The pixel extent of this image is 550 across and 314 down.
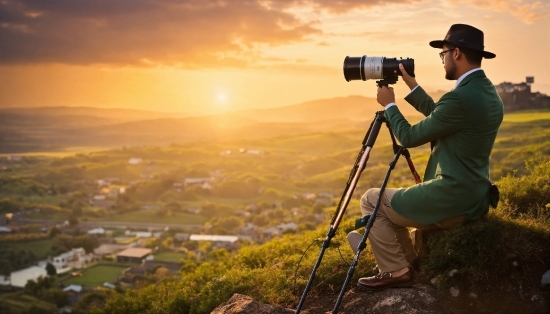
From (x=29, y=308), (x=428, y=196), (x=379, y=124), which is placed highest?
(x=379, y=124)

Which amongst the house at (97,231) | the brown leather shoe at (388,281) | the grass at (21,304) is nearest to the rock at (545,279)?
the brown leather shoe at (388,281)

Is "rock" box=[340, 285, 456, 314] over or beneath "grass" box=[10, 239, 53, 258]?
over

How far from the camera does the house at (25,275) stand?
53.7 m

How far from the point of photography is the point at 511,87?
4509cm

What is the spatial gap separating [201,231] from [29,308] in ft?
88.1

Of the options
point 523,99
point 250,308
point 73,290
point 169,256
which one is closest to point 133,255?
point 169,256

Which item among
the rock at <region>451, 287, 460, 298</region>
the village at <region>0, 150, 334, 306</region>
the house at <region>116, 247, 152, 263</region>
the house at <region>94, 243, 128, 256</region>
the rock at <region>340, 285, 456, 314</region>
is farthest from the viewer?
the house at <region>94, 243, 128, 256</region>

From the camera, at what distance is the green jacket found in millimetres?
4801

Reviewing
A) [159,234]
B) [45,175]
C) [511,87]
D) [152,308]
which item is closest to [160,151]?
[45,175]

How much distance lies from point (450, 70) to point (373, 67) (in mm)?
814

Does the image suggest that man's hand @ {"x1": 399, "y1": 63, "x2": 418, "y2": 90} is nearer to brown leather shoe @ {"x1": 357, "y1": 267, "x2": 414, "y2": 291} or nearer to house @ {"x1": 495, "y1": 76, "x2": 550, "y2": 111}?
brown leather shoe @ {"x1": 357, "y1": 267, "x2": 414, "y2": 291}

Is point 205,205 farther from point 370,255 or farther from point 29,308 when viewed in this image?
point 370,255

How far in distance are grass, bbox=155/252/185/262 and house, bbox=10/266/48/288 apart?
12513mm

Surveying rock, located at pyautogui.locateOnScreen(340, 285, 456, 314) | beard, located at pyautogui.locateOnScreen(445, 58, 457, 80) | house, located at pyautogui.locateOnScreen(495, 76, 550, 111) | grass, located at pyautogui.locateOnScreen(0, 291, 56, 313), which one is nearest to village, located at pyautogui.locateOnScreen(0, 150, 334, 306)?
grass, located at pyautogui.locateOnScreen(0, 291, 56, 313)
